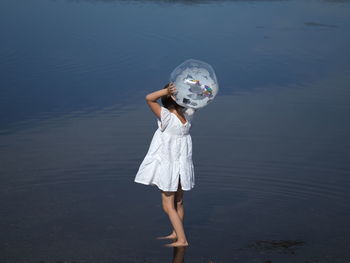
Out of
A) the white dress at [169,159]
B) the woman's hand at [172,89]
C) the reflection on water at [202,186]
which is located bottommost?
the reflection on water at [202,186]

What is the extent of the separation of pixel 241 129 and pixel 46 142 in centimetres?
244

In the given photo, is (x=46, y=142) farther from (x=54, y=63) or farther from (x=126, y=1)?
(x=126, y=1)

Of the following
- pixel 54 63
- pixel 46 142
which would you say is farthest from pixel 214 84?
pixel 54 63

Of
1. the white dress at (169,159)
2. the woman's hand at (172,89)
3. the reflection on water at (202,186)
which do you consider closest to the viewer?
the woman's hand at (172,89)

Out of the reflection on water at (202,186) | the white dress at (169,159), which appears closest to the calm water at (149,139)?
the reflection on water at (202,186)

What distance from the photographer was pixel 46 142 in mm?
8164

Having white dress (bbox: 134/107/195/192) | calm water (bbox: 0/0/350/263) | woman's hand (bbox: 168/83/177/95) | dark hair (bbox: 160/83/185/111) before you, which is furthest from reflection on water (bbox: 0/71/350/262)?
woman's hand (bbox: 168/83/177/95)

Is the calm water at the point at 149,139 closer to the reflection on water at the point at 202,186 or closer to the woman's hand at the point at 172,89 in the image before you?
the reflection on water at the point at 202,186

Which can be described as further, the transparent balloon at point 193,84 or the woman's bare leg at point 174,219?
the woman's bare leg at point 174,219

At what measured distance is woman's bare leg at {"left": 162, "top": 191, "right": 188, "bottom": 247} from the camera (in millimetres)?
5367

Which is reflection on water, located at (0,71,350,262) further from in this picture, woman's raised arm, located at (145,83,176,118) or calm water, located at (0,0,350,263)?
woman's raised arm, located at (145,83,176,118)

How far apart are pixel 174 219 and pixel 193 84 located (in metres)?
1.06

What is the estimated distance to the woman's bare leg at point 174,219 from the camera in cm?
537

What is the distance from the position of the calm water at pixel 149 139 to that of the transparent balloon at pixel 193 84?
1.15 metres
